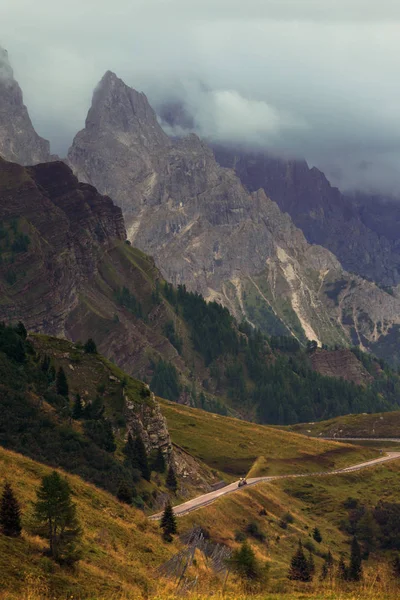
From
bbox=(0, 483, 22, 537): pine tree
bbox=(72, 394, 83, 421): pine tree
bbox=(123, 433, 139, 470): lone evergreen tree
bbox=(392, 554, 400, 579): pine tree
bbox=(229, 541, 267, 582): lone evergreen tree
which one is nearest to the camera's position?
bbox=(0, 483, 22, 537): pine tree

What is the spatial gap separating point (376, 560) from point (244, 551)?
59780 millimetres

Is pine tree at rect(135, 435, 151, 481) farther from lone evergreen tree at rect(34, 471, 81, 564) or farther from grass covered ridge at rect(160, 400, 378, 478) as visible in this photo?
lone evergreen tree at rect(34, 471, 81, 564)

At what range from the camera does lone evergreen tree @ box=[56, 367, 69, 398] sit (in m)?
122

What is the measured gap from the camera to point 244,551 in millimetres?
64500

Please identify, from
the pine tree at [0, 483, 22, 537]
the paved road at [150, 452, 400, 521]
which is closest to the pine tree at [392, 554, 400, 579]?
the paved road at [150, 452, 400, 521]

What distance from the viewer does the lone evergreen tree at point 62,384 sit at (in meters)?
122

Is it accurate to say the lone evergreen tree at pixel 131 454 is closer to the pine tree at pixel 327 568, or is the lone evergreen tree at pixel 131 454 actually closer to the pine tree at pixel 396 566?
the pine tree at pixel 327 568

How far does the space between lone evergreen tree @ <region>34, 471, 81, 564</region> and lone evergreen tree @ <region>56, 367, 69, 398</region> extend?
77.2 meters

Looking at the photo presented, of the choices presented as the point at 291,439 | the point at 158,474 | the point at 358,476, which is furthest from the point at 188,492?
the point at 291,439

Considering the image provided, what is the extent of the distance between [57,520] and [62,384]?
262 ft

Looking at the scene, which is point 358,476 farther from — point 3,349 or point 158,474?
point 3,349

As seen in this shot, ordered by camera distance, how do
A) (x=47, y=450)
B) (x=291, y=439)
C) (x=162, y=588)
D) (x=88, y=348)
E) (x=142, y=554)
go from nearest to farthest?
(x=162, y=588) < (x=142, y=554) < (x=47, y=450) < (x=88, y=348) < (x=291, y=439)

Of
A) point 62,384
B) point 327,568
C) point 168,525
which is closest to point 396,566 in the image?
point 327,568

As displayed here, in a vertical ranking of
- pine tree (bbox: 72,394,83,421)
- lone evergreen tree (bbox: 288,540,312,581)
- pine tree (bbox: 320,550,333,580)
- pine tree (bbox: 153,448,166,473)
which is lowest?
pine tree (bbox: 320,550,333,580)
